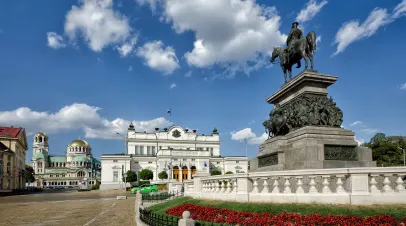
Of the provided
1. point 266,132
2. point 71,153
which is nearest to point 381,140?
point 266,132

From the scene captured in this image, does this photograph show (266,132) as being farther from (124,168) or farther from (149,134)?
(149,134)

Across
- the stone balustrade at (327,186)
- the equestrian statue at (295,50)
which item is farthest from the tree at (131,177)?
the stone balustrade at (327,186)

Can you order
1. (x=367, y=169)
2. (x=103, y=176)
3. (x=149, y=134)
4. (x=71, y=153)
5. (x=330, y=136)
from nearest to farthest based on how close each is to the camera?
(x=367, y=169) → (x=330, y=136) → (x=103, y=176) → (x=149, y=134) → (x=71, y=153)

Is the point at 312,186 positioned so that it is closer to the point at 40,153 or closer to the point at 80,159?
the point at 80,159

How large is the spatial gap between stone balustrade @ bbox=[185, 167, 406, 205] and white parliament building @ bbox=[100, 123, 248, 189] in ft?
219

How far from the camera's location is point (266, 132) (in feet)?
60.4

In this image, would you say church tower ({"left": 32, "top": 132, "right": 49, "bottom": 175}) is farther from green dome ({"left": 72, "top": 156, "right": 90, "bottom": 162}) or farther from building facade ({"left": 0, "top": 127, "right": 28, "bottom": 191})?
building facade ({"left": 0, "top": 127, "right": 28, "bottom": 191})

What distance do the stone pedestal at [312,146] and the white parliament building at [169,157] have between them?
63381 millimetres

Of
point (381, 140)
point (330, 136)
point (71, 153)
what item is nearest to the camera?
point (330, 136)

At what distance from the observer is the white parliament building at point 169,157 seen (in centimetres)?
8612

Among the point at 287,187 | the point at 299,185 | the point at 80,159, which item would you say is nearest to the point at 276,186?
the point at 287,187

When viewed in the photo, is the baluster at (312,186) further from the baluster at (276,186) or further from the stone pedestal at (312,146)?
the stone pedestal at (312,146)

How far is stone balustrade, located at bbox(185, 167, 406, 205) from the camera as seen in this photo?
9.63 meters

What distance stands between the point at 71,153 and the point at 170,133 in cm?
10529
